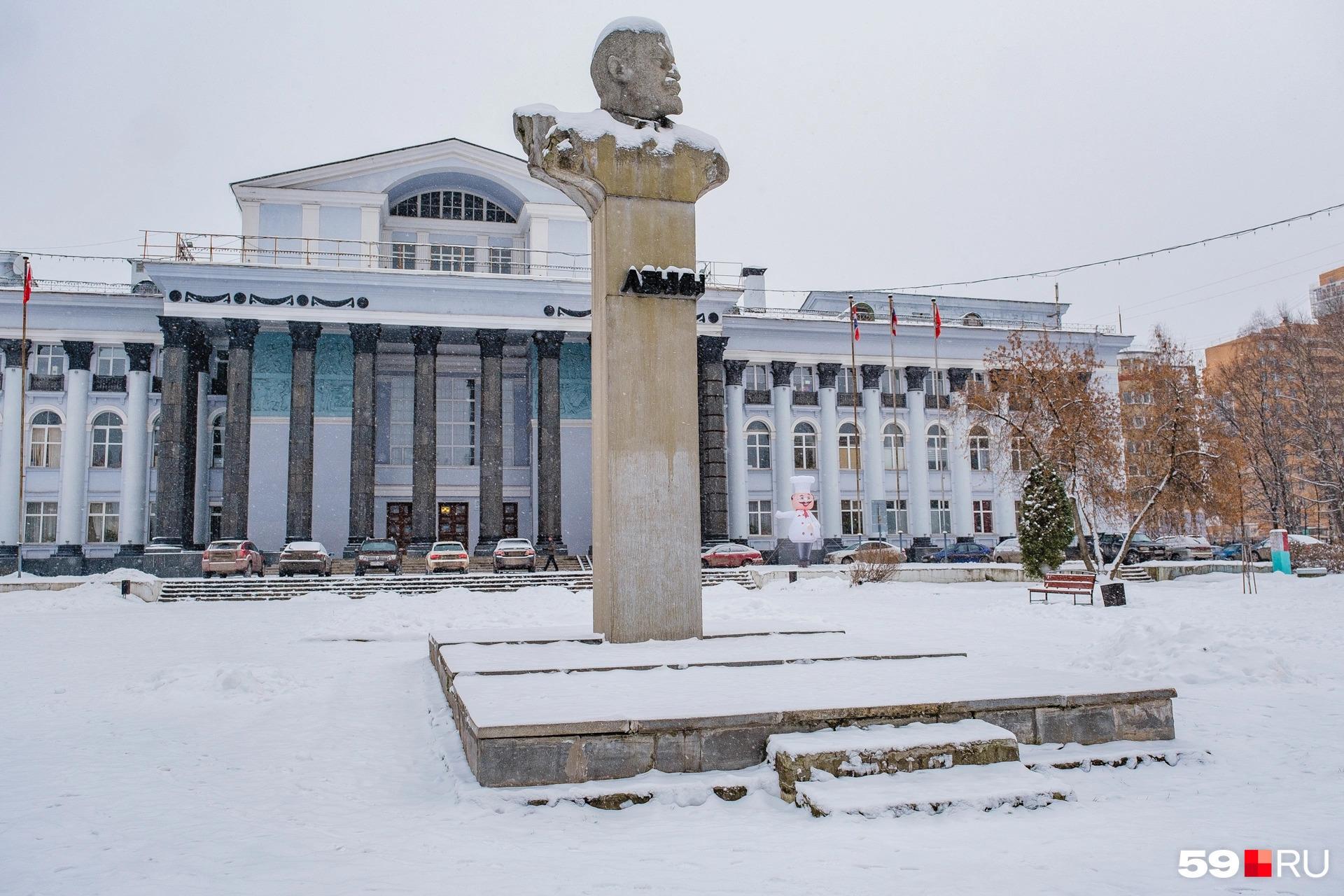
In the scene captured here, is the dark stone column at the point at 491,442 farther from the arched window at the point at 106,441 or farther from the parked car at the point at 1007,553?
the parked car at the point at 1007,553

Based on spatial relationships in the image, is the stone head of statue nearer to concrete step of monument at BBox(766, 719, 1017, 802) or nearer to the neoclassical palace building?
concrete step of monument at BBox(766, 719, 1017, 802)

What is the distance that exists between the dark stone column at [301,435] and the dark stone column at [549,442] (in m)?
8.07

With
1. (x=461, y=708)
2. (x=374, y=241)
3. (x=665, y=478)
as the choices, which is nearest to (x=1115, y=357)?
(x=374, y=241)

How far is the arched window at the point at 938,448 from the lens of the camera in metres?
44.8

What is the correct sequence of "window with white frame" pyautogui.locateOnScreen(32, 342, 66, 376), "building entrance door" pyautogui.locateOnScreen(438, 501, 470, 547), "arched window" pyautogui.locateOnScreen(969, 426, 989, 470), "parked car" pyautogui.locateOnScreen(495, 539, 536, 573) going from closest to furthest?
"parked car" pyautogui.locateOnScreen(495, 539, 536, 573) → "window with white frame" pyautogui.locateOnScreen(32, 342, 66, 376) → "building entrance door" pyautogui.locateOnScreen(438, 501, 470, 547) → "arched window" pyautogui.locateOnScreen(969, 426, 989, 470)

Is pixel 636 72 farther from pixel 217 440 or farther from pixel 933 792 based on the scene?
pixel 217 440

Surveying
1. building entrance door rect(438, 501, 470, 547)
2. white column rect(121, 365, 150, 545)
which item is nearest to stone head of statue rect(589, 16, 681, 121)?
building entrance door rect(438, 501, 470, 547)

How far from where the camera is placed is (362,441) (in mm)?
33750

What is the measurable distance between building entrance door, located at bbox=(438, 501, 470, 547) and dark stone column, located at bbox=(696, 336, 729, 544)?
31.7 ft

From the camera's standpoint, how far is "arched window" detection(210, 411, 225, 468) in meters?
37.0

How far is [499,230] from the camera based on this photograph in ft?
128

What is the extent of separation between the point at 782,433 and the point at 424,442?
15896 millimetres

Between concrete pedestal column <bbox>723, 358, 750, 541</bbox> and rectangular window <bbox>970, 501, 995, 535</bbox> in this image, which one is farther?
rectangular window <bbox>970, 501, 995, 535</bbox>

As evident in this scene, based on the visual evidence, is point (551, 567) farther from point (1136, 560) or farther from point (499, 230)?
point (1136, 560)
